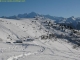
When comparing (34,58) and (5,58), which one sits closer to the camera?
(5,58)

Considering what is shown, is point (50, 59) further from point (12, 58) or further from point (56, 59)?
point (12, 58)

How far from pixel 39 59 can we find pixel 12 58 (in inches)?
129

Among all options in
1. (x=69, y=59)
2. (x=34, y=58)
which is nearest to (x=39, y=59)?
(x=34, y=58)

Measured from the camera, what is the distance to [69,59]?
21781 mm

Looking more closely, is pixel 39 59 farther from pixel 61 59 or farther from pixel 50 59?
pixel 61 59

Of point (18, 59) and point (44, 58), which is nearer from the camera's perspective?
point (18, 59)

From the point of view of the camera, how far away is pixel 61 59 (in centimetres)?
2125

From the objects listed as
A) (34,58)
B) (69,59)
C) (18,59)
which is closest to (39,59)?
(34,58)

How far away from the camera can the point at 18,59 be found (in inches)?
794

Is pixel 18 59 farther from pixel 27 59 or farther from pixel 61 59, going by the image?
pixel 61 59

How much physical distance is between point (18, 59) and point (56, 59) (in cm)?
470

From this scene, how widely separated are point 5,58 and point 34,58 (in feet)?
11.9

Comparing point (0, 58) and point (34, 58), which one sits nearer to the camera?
point (0, 58)

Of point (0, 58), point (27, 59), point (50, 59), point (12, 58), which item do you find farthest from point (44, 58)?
point (0, 58)
